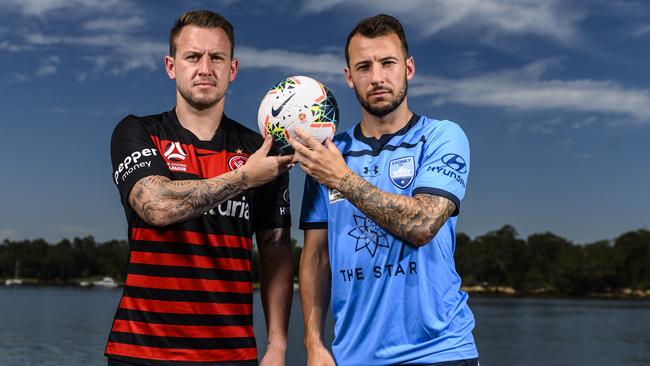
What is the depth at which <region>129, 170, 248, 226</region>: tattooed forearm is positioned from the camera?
4.64 m

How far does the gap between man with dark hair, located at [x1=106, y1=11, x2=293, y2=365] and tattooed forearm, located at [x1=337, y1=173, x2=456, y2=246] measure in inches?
23.2

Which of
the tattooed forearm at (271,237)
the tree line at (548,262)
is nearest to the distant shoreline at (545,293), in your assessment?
the tree line at (548,262)

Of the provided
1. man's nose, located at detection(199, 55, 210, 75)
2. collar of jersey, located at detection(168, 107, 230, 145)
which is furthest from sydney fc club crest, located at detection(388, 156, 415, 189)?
man's nose, located at detection(199, 55, 210, 75)

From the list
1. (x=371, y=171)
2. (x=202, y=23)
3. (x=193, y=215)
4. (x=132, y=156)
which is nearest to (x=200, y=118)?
(x=132, y=156)

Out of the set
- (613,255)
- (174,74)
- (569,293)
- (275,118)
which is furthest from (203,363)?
(569,293)

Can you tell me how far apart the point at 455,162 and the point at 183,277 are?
1992 mm

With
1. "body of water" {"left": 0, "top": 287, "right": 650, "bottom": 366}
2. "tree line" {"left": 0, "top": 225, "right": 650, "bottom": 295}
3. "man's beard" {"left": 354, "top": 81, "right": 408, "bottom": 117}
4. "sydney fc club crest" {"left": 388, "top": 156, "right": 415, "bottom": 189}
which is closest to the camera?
"sydney fc club crest" {"left": 388, "top": 156, "right": 415, "bottom": 189}

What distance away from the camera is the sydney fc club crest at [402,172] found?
15.6ft

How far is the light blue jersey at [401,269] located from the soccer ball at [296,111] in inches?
11.8

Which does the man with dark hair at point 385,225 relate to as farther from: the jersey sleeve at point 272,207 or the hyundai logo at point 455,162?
the jersey sleeve at point 272,207

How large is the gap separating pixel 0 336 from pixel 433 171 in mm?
80246

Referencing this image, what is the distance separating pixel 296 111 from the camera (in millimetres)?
4891

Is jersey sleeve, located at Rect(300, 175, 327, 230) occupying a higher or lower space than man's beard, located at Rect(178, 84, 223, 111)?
lower

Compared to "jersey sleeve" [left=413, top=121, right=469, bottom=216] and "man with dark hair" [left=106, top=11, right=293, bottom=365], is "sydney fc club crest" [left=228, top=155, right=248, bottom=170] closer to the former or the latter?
"man with dark hair" [left=106, top=11, right=293, bottom=365]
